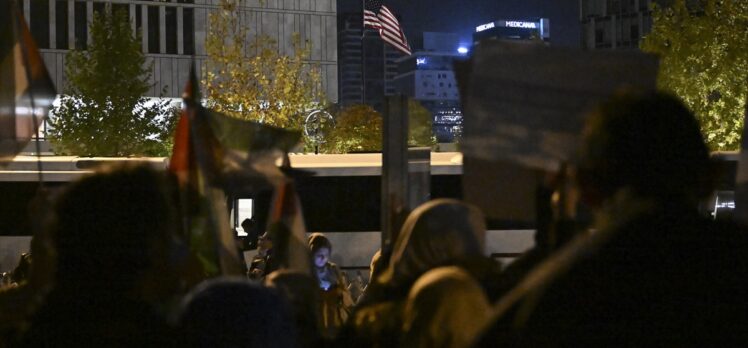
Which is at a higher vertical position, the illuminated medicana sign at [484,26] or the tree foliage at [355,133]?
the illuminated medicana sign at [484,26]

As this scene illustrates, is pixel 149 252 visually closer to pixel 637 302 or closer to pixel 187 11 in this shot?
pixel 637 302

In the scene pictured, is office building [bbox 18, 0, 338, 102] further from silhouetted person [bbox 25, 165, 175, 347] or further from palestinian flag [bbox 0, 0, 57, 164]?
silhouetted person [bbox 25, 165, 175, 347]

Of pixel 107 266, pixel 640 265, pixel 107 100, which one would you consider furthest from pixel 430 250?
pixel 107 100

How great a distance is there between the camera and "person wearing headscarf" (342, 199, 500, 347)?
10.9ft

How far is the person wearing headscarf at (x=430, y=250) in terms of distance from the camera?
3318 mm

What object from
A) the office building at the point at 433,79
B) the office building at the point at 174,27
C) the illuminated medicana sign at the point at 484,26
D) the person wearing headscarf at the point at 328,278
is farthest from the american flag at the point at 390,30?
the illuminated medicana sign at the point at 484,26

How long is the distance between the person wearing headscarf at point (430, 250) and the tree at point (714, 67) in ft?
99.7

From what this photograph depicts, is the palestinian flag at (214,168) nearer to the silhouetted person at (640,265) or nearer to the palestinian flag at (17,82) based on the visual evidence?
the palestinian flag at (17,82)

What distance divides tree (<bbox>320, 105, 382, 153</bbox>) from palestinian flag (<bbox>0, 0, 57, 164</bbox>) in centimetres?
3826

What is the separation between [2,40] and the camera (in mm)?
5445

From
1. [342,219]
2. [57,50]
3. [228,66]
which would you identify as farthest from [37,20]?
[342,219]

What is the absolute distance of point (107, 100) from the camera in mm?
43375

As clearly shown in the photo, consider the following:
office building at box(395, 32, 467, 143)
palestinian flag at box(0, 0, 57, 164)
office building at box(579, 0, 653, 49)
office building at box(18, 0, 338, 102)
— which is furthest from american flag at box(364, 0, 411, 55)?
office building at box(395, 32, 467, 143)

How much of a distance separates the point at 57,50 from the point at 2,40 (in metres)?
53.4
